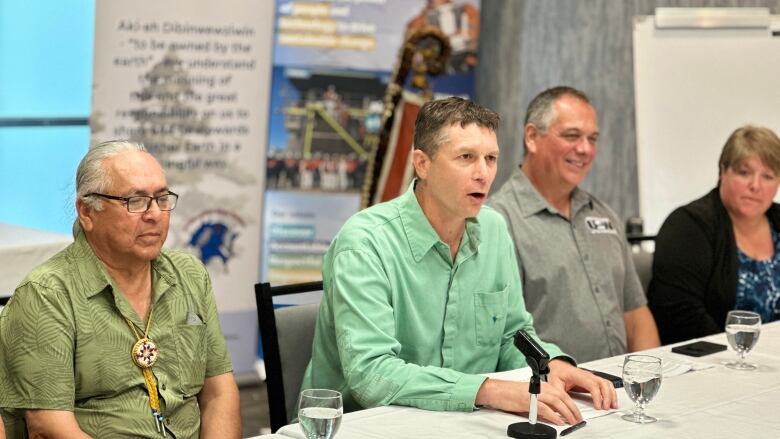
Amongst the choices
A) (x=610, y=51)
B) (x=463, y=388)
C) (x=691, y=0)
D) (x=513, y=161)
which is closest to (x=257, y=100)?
(x=513, y=161)

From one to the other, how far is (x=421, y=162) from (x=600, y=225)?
1.03 metres

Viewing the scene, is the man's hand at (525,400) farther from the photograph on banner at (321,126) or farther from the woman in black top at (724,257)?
the photograph on banner at (321,126)

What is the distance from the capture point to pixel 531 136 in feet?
11.1

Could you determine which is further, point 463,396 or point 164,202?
point 164,202

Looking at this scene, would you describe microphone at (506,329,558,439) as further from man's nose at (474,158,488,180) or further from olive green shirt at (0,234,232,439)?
olive green shirt at (0,234,232,439)

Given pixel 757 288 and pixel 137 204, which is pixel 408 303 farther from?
pixel 757 288

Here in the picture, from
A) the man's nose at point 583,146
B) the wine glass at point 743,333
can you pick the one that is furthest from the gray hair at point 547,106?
the wine glass at point 743,333

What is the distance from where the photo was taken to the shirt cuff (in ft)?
6.95

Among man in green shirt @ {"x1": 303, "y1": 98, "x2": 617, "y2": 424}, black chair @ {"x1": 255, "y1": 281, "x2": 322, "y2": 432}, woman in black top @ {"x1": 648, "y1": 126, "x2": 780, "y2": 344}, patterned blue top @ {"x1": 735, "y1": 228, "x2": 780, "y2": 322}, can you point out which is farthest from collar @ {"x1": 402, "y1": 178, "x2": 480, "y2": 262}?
patterned blue top @ {"x1": 735, "y1": 228, "x2": 780, "y2": 322}

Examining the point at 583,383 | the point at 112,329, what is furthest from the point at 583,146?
the point at 112,329

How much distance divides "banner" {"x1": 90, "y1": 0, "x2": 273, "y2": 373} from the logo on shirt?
1.87 meters

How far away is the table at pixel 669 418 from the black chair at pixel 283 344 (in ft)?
1.49

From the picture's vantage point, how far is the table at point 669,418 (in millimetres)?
1998

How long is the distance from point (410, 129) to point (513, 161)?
85cm
